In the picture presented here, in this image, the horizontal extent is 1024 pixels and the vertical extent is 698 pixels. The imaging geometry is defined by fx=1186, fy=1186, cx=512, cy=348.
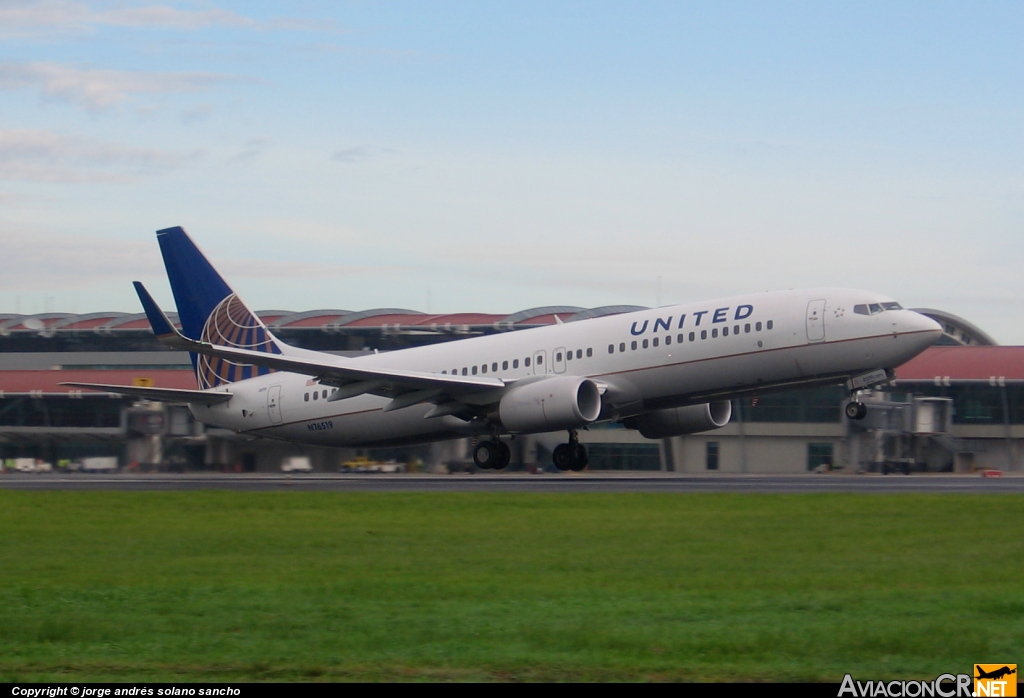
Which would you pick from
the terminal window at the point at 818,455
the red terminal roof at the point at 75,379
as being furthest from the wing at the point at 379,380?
the terminal window at the point at 818,455

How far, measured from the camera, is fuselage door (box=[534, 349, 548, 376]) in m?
35.3

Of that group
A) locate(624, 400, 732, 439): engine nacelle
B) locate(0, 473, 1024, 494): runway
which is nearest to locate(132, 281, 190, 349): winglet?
locate(0, 473, 1024, 494): runway

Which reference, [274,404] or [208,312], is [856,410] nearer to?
[274,404]

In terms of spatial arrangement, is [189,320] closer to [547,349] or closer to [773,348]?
[547,349]

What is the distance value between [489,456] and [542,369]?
128 inches

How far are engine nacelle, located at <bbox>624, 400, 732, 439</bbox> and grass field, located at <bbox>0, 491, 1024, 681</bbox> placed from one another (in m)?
12.9

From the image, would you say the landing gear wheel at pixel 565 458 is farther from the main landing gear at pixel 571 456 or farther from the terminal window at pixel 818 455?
the terminal window at pixel 818 455

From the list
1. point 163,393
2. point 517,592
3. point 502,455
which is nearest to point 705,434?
point 502,455

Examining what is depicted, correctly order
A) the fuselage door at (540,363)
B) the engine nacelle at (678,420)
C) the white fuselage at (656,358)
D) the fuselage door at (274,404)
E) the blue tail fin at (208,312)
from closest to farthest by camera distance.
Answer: the white fuselage at (656,358) → the fuselage door at (540,363) → the engine nacelle at (678,420) → the fuselage door at (274,404) → the blue tail fin at (208,312)

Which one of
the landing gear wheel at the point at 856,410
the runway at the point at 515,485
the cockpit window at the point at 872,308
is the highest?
the cockpit window at the point at 872,308

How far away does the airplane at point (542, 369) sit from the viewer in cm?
3127

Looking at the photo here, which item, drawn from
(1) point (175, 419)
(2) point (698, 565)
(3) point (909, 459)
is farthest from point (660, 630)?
(3) point (909, 459)

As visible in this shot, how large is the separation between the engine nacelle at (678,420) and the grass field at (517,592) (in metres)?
12.9

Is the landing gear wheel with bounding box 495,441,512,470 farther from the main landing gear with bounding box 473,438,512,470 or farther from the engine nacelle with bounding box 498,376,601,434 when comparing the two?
the engine nacelle with bounding box 498,376,601,434
